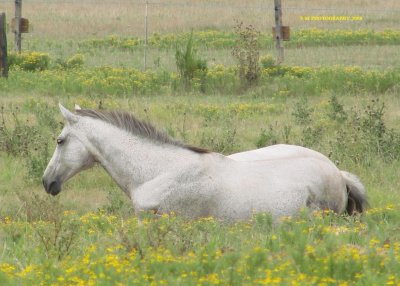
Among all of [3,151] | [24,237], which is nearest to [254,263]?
[24,237]

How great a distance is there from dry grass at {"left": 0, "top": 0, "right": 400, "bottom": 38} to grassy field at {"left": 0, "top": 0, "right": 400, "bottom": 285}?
420 millimetres

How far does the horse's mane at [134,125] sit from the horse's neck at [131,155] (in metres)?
0.04

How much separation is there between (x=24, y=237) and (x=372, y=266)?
2921mm

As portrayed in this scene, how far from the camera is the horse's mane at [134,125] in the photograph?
9305 mm

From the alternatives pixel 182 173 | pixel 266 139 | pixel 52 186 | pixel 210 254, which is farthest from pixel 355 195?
pixel 266 139

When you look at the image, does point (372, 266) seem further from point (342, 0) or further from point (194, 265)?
point (342, 0)

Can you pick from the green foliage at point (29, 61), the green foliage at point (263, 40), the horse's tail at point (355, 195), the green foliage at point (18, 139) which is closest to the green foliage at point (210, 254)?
the horse's tail at point (355, 195)

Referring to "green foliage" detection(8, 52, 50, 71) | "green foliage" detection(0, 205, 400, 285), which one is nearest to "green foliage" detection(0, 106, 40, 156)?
"green foliage" detection(0, 205, 400, 285)

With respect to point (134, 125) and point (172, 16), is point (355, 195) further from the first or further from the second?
point (172, 16)

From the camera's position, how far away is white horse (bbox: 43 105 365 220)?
9023 mm

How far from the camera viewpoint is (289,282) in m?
5.89

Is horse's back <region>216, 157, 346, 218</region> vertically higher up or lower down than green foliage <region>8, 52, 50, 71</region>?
lower down

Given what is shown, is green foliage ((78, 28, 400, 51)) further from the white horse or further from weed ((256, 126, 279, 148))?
the white horse

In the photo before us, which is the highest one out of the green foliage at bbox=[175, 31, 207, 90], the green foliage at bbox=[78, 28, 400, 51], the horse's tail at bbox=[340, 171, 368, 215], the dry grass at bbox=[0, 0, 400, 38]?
the dry grass at bbox=[0, 0, 400, 38]
